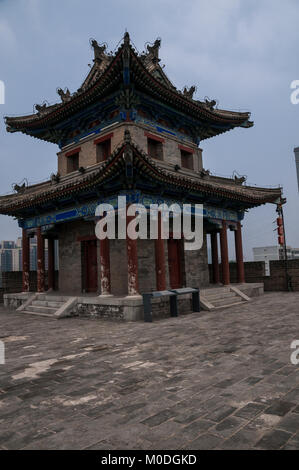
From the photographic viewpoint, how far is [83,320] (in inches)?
400

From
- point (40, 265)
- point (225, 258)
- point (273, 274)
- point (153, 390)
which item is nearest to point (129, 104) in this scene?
point (225, 258)

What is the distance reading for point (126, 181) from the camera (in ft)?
33.0

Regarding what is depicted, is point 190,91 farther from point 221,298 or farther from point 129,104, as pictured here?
point 221,298

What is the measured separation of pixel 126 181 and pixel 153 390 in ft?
23.5

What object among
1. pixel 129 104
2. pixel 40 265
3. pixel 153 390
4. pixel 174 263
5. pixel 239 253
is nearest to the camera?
pixel 153 390

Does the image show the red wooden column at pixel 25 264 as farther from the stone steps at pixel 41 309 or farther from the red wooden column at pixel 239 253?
the red wooden column at pixel 239 253

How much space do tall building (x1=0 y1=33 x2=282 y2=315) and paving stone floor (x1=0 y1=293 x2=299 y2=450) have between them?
351cm

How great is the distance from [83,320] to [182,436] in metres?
7.81

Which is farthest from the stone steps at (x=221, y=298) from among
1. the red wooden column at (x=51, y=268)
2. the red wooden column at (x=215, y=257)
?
the red wooden column at (x=51, y=268)

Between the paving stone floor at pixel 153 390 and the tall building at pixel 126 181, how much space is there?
3.51m

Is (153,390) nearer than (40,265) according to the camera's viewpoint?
Yes

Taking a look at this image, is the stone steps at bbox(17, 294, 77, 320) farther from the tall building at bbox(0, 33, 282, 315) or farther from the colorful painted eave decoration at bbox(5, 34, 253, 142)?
the colorful painted eave decoration at bbox(5, 34, 253, 142)

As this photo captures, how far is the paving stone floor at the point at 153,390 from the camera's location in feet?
9.23
